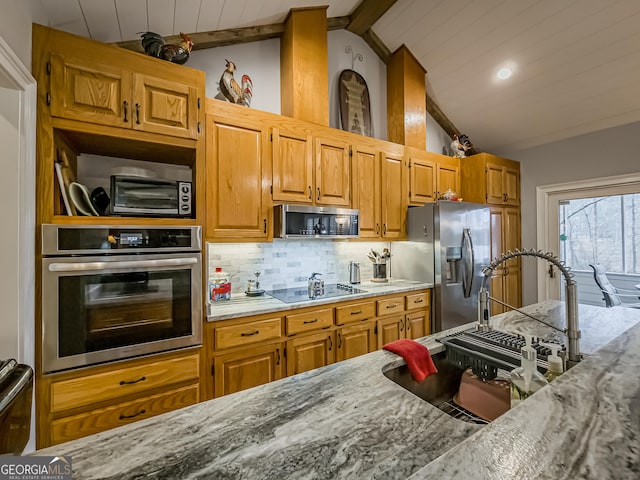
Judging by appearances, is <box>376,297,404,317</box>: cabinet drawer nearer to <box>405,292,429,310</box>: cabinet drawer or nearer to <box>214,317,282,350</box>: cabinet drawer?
<box>405,292,429,310</box>: cabinet drawer

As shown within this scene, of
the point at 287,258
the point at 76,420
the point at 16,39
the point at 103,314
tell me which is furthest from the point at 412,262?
the point at 16,39

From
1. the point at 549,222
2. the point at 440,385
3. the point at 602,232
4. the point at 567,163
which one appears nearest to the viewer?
the point at 440,385

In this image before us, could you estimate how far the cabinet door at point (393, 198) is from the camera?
2.97 meters

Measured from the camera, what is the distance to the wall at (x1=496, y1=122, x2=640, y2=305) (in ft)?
9.79

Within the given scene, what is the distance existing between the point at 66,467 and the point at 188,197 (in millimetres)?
1477

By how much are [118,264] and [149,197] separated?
428 millimetres

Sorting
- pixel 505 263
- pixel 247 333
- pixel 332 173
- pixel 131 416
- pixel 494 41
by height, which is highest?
pixel 494 41

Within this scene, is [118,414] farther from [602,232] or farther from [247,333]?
[602,232]

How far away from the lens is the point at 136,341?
63.1 inches

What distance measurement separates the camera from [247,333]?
1.94 metres

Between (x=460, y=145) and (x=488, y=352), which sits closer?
(x=488, y=352)

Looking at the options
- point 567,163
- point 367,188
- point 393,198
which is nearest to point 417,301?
point 393,198

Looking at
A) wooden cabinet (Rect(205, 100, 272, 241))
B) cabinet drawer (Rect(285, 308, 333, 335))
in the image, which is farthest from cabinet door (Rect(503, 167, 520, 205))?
wooden cabinet (Rect(205, 100, 272, 241))

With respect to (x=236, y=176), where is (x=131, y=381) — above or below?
below
